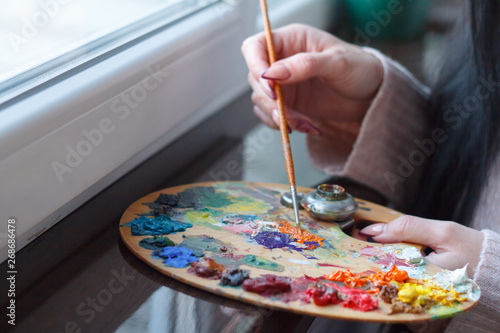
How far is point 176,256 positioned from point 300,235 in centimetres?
13

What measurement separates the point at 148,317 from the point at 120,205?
0.63ft

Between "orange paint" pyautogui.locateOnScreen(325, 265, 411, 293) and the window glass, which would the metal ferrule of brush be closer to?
"orange paint" pyautogui.locateOnScreen(325, 265, 411, 293)

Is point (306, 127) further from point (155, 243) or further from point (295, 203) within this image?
point (155, 243)

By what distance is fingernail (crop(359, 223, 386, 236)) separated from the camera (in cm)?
57

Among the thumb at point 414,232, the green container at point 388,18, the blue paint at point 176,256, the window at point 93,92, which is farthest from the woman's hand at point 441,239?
the green container at point 388,18

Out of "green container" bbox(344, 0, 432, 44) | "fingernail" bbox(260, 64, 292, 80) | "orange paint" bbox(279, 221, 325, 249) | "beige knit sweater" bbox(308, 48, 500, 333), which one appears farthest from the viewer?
"green container" bbox(344, 0, 432, 44)

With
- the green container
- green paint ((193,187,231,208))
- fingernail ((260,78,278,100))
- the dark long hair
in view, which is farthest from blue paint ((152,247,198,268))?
the green container

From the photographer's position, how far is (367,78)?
79 centimetres

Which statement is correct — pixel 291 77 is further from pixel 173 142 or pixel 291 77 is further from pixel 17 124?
pixel 17 124

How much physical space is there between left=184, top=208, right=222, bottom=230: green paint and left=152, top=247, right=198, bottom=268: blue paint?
6 cm

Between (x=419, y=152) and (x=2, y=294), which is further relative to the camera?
(x=419, y=152)

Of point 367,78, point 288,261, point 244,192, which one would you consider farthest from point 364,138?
point 288,261

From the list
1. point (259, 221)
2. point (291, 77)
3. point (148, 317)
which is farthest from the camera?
point (291, 77)

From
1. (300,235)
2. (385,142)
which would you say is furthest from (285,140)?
(385,142)
